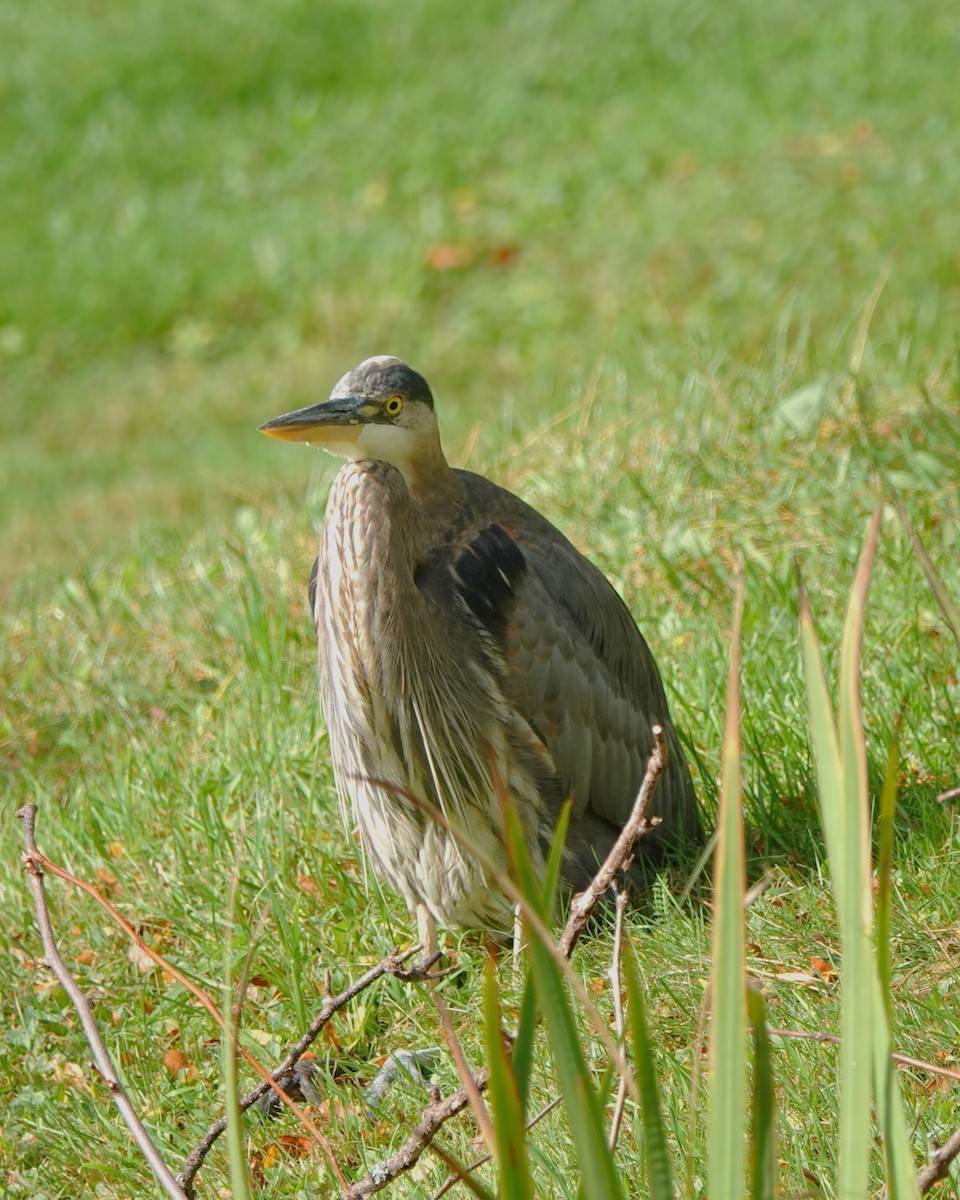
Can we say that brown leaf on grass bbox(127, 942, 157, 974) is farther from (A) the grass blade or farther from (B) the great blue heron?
(A) the grass blade

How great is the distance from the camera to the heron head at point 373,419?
3188 millimetres

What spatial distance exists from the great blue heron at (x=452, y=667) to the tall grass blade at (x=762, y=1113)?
1698 millimetres

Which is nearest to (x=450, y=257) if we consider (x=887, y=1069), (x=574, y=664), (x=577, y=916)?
(x=574, y=664)

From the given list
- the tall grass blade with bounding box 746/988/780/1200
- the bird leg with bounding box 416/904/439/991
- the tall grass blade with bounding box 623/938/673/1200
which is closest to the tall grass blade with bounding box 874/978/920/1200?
the tall grass blade with bounding box 746/988/780/1200

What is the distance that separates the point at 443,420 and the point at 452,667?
19.6ft

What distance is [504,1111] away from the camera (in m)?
1.42

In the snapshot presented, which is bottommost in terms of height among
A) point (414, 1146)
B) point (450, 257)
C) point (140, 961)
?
point (140, 961)

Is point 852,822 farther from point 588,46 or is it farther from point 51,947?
point 588,46

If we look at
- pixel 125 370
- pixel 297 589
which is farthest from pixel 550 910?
pixel 125 370

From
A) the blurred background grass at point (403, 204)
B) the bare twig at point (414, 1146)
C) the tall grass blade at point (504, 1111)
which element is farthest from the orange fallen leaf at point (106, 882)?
the blurred background grass at point (403, 204)

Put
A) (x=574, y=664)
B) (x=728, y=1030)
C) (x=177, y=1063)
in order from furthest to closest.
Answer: (x=574, y=664) < (x=177, y=1063) < (x=728, y=1030)

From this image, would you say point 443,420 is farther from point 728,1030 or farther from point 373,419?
point 728,1030

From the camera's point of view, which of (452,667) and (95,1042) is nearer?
(95,1042)

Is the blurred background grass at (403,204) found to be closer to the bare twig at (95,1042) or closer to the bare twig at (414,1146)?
the bare twig at (95,1042)
